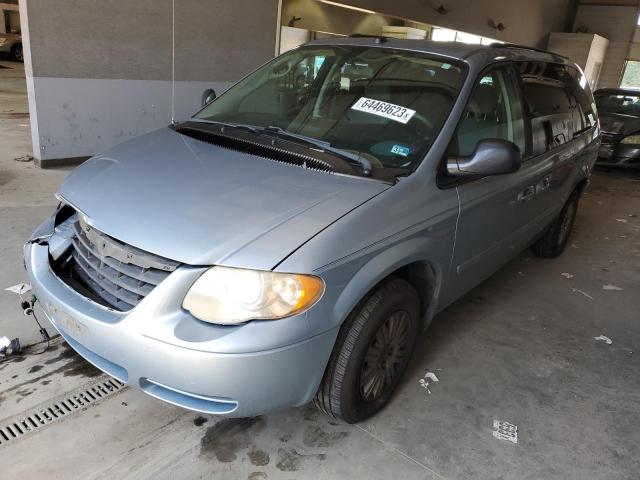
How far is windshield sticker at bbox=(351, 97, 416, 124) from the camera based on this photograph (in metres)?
2.60

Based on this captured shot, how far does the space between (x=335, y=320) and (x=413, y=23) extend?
11.8 m

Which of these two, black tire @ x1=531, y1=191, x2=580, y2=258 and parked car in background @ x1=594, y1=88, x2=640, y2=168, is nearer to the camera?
black tire @ x1=531, y1=191, x2=580, y2=258

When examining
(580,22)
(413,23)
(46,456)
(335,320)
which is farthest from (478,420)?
A: (580,22)

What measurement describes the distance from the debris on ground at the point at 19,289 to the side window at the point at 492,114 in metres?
2.71

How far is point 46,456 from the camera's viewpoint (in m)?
2.09

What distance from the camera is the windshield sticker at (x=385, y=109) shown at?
8.54 ft

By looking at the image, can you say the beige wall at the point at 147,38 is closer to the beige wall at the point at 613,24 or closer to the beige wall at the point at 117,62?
the beige wall at the point at 117,62

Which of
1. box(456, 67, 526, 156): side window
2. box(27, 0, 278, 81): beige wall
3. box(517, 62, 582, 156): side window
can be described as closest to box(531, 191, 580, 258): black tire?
box(517, 62, 582, 156): side window

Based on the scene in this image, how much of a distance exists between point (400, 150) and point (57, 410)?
6.44ft

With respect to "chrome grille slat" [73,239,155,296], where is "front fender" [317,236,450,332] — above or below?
above

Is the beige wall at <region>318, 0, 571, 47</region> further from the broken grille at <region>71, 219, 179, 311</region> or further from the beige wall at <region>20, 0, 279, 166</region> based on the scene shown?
the broken grille at <region>71, 219, 179, 311</region>

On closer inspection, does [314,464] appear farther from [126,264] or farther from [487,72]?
[487,72]

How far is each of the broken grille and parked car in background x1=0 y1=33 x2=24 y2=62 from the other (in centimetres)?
2207

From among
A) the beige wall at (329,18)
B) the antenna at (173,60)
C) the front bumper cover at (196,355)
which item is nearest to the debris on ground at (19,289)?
the front bumper cover at (196,355)
